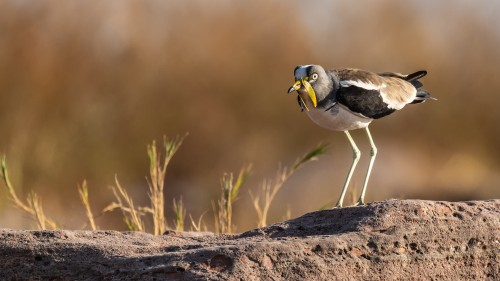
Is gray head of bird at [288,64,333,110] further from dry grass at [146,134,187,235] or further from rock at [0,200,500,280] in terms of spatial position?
dry grass at [146,134,187,235]

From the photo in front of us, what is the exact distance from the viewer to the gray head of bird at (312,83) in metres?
4.06

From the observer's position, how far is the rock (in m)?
3.11

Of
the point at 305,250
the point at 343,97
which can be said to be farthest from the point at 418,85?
the point at 305,250

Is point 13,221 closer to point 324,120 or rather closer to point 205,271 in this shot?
point 324,120

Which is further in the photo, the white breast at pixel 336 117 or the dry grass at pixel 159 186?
the dry grass at pixel 159 186

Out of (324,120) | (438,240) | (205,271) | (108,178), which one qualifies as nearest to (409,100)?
(324,120)

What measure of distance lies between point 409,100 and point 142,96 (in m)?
5.22

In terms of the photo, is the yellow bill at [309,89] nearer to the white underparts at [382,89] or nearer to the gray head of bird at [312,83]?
the gray head of bird at [312,83]

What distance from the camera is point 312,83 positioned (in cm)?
408

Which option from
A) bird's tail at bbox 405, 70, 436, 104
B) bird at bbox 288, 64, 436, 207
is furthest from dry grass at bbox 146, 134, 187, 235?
bird's tail at bbox 405, 70, 436, 104

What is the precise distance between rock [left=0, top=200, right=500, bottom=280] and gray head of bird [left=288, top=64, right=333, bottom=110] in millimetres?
595

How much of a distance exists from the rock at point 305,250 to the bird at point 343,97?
0.61 m

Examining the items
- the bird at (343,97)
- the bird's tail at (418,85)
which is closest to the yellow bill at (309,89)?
the bird at (343,97)

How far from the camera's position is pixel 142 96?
9.51 m
